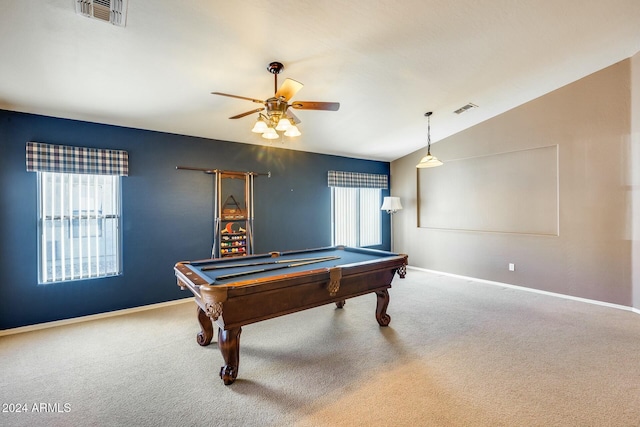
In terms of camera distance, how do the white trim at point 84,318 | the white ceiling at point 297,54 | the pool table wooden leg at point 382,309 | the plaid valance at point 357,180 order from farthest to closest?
the plaid valance at point 357,180 → the pool table wooden leg at point 382,309 → the white trim at point 84,318 → the white ceiling at point 297,54

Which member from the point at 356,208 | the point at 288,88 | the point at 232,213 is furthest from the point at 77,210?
the point at 356,208

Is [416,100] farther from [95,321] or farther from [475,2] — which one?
[95,321]

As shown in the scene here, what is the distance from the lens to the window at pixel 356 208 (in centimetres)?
599

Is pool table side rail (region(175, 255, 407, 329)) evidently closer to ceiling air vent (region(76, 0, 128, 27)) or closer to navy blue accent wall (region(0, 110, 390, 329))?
navy blue accent wall (region(0, 110, 390, 329))

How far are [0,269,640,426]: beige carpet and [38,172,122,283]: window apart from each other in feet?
2.27

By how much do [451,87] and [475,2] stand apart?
1383 millimetres

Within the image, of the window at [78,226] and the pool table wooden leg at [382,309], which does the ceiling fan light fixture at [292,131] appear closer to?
the pool table wooden leg at [382,309]

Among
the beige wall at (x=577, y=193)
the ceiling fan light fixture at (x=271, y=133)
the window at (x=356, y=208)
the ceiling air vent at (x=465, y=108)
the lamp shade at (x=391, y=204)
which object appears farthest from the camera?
the lamp shade at (x=391, y=204)

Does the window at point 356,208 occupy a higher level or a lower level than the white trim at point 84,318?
higher

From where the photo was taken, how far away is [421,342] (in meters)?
2.91

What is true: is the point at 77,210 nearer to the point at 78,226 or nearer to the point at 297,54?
the point at 78,226

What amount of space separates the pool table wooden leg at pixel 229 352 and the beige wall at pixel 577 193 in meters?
4.17

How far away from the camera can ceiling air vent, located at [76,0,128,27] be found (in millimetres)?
1912

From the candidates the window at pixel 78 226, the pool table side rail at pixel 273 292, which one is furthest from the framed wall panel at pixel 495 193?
the window at pixel 78 226
